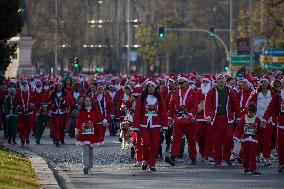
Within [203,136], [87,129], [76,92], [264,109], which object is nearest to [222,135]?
[264,109]

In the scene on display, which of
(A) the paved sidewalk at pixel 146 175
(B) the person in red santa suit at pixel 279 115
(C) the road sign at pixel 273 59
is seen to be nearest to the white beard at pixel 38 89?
(A) the paved sidewalk at pixel 146 175

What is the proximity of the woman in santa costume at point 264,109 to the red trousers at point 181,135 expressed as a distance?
1.37 meters

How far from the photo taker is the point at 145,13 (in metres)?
110

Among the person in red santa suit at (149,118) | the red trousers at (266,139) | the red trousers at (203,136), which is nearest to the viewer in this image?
the person in red santa suit at (149,118)

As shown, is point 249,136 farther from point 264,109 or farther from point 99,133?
point 99,133

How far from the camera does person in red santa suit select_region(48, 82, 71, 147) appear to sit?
32938mm

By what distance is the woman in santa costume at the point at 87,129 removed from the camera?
76.6 feet

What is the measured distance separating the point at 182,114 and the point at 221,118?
86 cm

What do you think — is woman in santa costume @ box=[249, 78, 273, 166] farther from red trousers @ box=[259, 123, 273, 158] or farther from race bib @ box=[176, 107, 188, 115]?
race bib @ box=[176, 107, 188, 115]

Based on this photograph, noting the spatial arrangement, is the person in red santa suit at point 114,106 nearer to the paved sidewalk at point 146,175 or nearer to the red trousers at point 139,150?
the paved sidewalk at point 146,175

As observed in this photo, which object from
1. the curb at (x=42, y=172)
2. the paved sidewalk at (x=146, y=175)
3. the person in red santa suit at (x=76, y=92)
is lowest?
the paved sidewalk at (x=146, y=175)

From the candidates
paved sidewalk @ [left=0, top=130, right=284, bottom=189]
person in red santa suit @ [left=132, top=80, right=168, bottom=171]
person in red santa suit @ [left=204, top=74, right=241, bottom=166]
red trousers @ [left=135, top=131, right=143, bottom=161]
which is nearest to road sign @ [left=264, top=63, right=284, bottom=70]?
paved sidewalk @ [left=0, top=130, right=284, bottom=189]

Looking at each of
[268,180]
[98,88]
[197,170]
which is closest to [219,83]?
[197,170]

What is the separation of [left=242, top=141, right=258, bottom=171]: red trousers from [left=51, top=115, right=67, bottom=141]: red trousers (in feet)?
33.1
